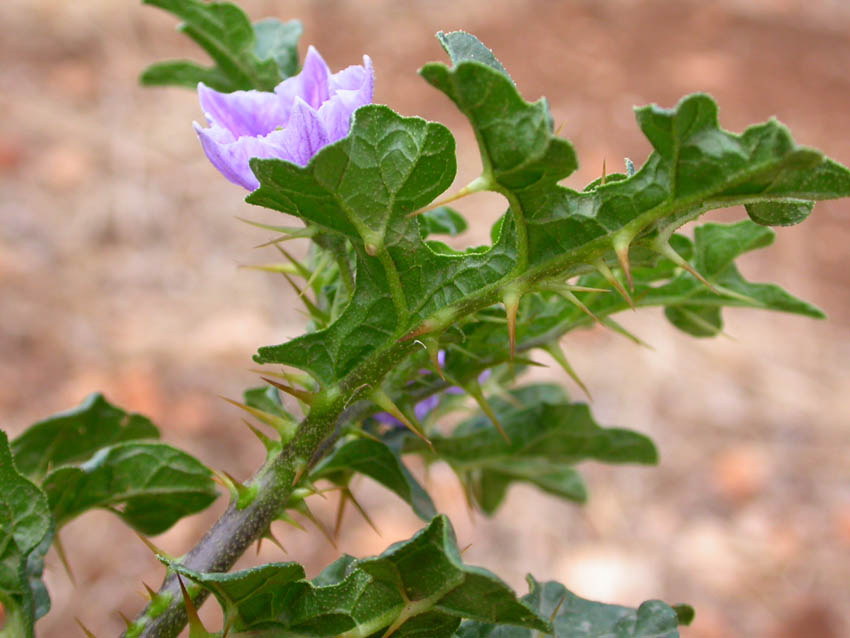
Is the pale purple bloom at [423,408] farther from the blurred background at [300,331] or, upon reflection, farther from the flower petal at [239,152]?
the blurred background at [300,331]

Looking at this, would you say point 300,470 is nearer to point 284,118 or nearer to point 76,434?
point 284,118

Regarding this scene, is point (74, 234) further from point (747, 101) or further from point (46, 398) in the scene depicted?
point (747, 101)

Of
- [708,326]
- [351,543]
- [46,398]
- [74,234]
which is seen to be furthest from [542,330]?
[74,234]

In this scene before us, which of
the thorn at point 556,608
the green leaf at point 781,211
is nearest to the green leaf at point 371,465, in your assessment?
→ the thorn at point 556,608

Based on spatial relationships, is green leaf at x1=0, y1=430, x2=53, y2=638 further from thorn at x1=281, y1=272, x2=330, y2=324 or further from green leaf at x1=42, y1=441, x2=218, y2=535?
thorn at x1=281, y1=272, x2=330, y2=324

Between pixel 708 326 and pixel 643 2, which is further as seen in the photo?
pixel 643 2

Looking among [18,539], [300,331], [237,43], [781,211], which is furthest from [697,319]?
[300,331]
